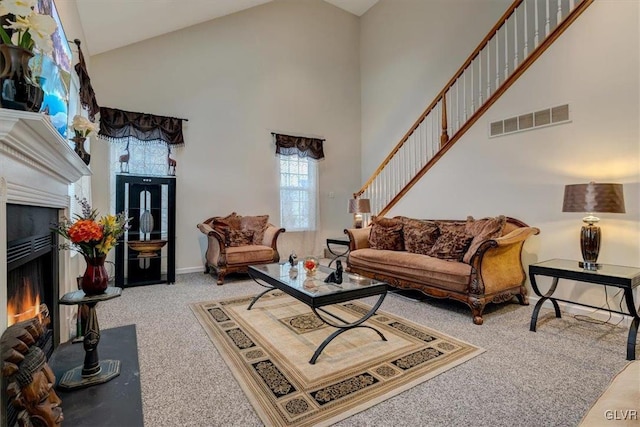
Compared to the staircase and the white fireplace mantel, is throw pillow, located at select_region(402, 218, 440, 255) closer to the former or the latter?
the staircase

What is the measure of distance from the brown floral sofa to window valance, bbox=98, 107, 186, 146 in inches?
128

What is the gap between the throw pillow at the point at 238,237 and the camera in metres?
4.91

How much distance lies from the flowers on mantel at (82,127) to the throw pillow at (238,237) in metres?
2.52

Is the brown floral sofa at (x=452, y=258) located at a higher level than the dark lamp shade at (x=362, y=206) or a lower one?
lower

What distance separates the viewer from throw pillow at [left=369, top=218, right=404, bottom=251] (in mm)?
4344

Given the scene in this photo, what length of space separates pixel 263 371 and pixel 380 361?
0.81 metres

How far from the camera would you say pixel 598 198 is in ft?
8.73

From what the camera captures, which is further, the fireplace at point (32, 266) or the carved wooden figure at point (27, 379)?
the fireplace at point (32, 266)

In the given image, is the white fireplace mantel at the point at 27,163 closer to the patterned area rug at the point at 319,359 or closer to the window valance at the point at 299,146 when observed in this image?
the patterned area rug at the point at 319,359

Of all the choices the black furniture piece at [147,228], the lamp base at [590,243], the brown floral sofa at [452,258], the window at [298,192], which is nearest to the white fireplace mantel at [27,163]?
the black furniture piece at [147,228]

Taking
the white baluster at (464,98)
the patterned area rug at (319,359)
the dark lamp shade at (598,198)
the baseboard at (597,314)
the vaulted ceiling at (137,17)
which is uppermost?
the vaulted ceiling at (137,17)

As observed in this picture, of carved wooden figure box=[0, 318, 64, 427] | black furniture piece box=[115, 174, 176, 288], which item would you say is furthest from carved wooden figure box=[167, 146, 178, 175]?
carved wooden figure box=[0, 318, 64, 427]

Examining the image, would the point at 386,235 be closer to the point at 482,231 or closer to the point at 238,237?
the point at 482,231

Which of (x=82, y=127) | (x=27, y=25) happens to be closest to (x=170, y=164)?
(x=82, y=127)
